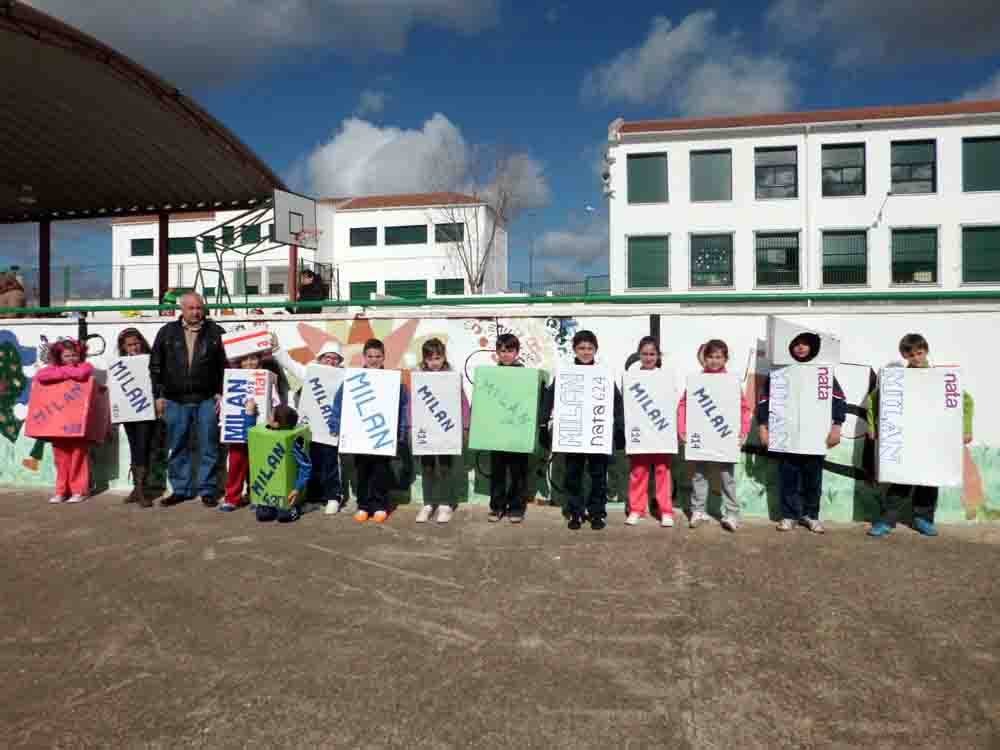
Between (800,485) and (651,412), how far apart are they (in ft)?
4.54

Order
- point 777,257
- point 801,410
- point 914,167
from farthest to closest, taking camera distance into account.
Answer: point 777,257 → point 914,167 → point 801,410

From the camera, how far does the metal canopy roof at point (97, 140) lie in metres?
11.8

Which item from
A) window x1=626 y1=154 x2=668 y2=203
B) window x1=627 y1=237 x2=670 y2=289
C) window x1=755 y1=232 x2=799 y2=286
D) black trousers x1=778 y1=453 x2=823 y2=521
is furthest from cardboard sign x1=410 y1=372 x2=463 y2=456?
window x1=755 y1=232 x2=799 y2=286

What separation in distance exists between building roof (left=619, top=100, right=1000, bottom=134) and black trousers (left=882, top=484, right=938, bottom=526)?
30.4 m

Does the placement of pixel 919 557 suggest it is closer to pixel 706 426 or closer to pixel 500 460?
pixel 706 426

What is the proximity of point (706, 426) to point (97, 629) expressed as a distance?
4626 mm

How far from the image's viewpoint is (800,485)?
5781 mm

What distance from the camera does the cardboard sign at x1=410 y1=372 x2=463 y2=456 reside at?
246 inches

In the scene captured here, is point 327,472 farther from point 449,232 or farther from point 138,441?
point 449,232

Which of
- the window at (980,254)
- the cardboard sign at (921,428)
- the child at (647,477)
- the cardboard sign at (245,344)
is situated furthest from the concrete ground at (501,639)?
the window at (980,254)

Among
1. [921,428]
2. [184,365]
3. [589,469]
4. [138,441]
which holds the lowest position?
[589,469]

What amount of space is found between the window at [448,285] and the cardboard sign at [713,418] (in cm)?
4331

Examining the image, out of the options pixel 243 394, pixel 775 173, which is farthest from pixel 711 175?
pixel 243 394

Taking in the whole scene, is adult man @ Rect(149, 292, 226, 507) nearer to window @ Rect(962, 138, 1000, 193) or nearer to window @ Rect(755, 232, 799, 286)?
window @ Rect(755, 232, 799, 286)
